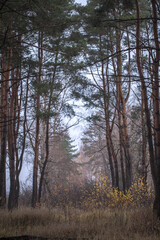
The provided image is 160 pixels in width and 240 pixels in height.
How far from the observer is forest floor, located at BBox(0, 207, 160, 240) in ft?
14.6

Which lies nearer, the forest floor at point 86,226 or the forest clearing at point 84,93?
the forest floor at point 86,226

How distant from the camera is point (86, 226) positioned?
5.00 m

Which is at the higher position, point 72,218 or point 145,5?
point 145,5

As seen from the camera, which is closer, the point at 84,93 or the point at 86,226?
the point at 86,226

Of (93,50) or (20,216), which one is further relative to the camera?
(93,50)

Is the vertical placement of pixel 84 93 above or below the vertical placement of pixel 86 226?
above

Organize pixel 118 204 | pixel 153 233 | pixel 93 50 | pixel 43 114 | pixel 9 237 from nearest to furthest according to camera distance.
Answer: pixel 9 237
pixel 153 233
pixel 118 204
pixel 43 114
pixel 93 50

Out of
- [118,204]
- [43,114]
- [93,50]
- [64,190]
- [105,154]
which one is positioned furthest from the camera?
[105,154]

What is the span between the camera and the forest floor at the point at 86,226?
4.46 metres

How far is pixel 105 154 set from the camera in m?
25.5

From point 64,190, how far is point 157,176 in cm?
1063

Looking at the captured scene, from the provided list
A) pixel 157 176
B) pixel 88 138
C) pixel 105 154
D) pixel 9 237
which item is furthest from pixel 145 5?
pixel 105 154

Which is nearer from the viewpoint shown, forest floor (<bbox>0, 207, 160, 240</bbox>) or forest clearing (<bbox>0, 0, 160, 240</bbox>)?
forest floor (<bbox>0, 207, 160, 240</bbox>)

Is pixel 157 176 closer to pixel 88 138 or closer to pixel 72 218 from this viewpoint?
pixel 72 218
